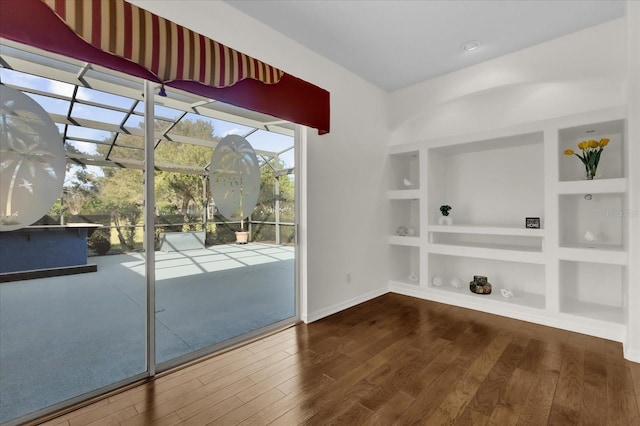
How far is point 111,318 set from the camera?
2275 millimetres

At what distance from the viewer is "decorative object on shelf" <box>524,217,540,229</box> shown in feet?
11.2

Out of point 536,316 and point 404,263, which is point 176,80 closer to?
point 404,263

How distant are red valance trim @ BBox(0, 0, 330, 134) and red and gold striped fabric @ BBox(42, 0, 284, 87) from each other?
0.03 metres

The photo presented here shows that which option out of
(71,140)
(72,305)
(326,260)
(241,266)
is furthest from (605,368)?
(71,140)

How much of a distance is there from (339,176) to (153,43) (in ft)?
7.79

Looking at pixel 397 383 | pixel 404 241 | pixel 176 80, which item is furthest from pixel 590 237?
pixel 176 80

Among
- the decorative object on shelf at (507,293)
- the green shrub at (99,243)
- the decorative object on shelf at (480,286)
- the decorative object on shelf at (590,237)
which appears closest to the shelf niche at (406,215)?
the decorative object on shelf at (480,286)

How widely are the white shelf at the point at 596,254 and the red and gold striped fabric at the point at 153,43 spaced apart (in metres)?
3.61

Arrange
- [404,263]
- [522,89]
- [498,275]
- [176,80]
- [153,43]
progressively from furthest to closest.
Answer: [404,263]
[498,275]
[522,89]
[176,80]
[153,43]

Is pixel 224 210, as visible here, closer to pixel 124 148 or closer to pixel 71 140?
pixel 124 148

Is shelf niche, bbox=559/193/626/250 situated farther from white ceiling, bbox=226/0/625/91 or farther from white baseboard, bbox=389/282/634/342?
white ceiling, bbox=226/0/625/91

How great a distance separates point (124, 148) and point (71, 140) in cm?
31

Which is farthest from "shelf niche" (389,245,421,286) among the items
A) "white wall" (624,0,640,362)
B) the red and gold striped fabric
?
the red and gold striped fabric

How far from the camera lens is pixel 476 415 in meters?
1.82
